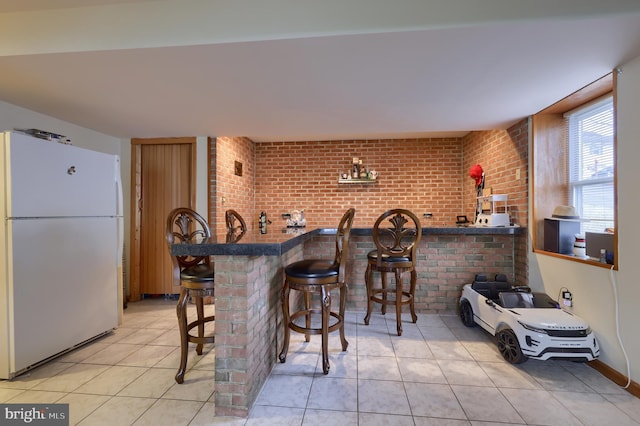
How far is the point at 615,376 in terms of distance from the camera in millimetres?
1958

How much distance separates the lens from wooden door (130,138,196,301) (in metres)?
3.76

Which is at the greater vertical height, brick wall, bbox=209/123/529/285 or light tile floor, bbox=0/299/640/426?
brick wall, bbox=209/123/529/285

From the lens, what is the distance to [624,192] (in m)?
1.91

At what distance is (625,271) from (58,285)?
4.04 meters

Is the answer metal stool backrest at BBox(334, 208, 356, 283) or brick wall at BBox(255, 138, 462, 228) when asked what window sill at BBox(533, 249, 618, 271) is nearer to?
metal stool backrest at BBox(334, 208, 356, 283)

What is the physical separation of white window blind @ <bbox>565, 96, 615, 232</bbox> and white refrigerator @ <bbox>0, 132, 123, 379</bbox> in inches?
164

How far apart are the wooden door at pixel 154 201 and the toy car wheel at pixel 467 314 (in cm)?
341

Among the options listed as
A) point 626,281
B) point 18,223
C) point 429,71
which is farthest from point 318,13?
point 626,281

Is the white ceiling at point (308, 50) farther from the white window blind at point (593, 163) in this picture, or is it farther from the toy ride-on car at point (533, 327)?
the toy ride-on car at point (533, 327)

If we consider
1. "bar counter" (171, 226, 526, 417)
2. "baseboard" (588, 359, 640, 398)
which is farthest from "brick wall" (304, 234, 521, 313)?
"baseboard" (588, 359, 640, 398)

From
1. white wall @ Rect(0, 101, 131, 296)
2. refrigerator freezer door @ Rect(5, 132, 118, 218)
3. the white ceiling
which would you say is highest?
the white ceiling

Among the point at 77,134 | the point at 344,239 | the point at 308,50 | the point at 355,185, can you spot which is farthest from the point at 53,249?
the point at 355,185

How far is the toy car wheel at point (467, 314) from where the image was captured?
2.87 metres

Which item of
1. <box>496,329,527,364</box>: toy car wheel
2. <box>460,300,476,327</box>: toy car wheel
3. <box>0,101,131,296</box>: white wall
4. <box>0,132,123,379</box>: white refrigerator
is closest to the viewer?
<box>0,132,123,379</box>: white refrigerator
